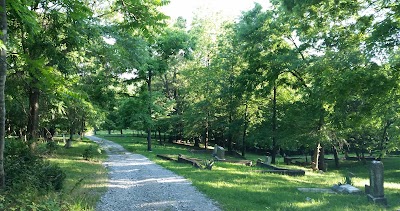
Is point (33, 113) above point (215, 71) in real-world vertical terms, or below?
below

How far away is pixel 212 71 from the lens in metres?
35.0

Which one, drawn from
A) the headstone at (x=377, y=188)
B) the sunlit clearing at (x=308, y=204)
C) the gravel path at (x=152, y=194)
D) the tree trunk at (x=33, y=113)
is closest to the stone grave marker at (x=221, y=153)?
the gravel path at (x=152, y=194)

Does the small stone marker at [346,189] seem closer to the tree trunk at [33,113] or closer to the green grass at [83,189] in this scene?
the green grass at [83,189]

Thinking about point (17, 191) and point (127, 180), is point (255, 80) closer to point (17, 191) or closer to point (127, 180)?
point (127, 180)

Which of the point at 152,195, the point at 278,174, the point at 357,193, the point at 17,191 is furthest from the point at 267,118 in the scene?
the point at 17,191

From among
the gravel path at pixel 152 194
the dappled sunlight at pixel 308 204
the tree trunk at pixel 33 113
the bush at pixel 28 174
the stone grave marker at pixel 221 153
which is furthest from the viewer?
the stone grave marker at pixel 221 153

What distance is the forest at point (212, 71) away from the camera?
784 centimetres

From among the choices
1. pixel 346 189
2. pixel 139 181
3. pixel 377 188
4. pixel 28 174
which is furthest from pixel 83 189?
pixel 377 188

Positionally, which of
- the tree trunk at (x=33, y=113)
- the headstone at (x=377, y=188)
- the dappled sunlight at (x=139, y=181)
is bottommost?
the dappled sunlight at (x=139, y=181)

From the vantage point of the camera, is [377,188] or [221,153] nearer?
[377,188]

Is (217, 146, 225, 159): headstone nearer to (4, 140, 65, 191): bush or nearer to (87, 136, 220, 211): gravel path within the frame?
(87, 136, 220, 211): gravel path

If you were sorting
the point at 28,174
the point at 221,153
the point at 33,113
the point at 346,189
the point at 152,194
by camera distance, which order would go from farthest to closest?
1. the point at 221,153
2. the point at 33,113
3. the point at 346,189
4. the point at 152,194
5. the point at 28,174

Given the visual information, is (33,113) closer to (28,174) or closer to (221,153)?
(28,174)

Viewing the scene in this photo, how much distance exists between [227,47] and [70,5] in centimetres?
2704
